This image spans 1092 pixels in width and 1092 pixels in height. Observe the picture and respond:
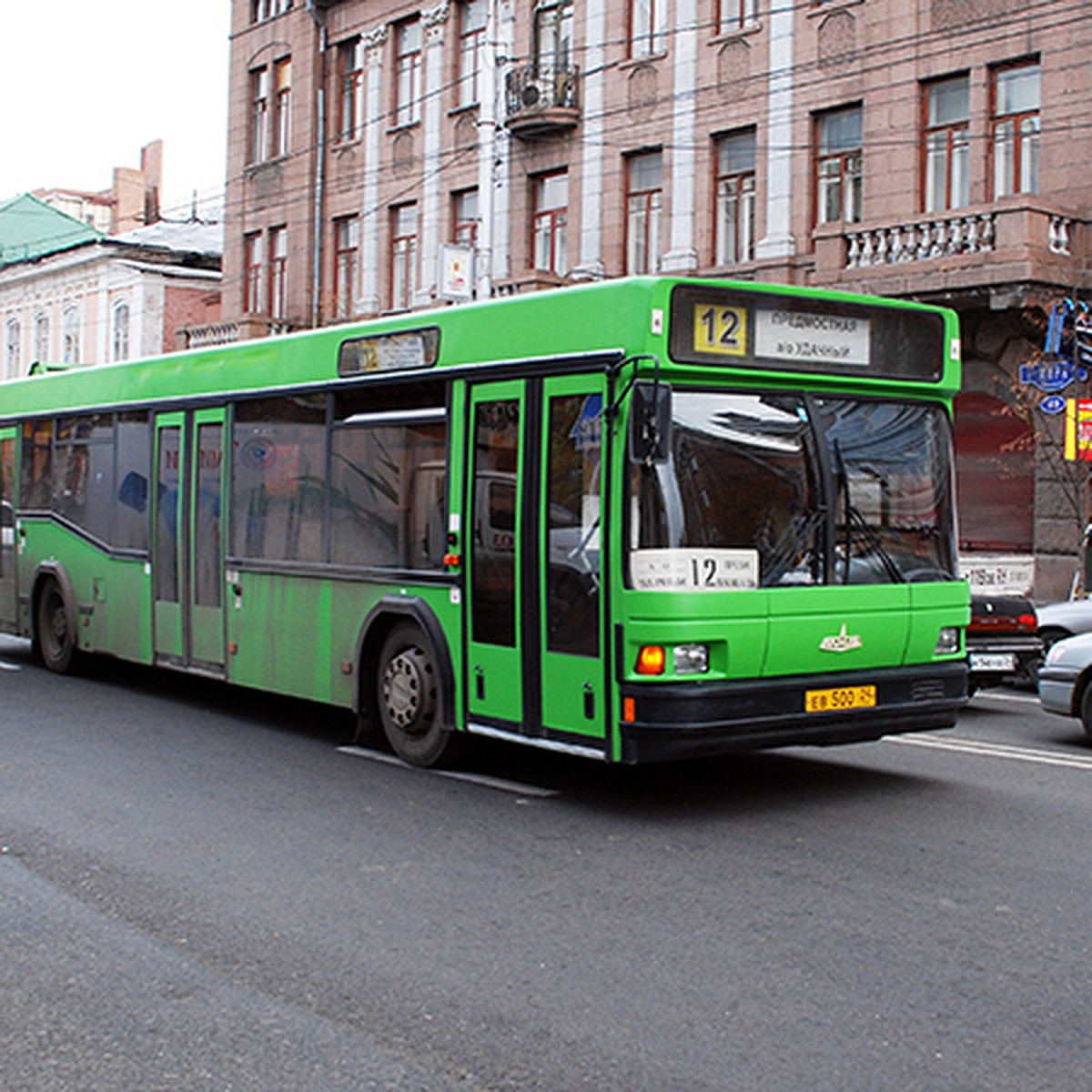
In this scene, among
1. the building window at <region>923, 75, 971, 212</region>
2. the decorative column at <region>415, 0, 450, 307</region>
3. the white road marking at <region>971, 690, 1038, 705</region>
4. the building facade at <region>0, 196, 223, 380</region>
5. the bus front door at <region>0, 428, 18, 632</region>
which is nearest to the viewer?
the white road marking at <region>971, 690, 1038, 705</region>

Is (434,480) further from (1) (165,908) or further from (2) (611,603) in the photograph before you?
(1) (165,908)

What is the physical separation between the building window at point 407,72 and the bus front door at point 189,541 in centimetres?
2231

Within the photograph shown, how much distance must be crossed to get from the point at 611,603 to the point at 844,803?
183 centimetres

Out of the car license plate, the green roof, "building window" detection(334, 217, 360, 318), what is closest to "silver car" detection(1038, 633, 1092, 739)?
the car license plate

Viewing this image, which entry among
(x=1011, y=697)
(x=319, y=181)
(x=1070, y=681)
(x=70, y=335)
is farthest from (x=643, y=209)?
(x=70, y=335)

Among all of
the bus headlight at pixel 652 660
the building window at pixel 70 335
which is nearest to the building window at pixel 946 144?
the bus headlight at pixel 652 660

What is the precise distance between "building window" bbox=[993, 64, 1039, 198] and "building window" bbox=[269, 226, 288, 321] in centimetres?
1931

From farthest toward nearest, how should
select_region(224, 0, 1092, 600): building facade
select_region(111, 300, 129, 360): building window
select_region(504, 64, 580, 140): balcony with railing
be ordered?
1. select_region(111, 300, 129, 360): building window
2. select_region(504, 64, 580, 140): balcony with railing
3. select_region(224, 0, 1092, 600): building facade

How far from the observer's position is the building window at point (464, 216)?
3212 cm

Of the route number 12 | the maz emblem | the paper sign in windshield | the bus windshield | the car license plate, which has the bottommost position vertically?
the car license plate

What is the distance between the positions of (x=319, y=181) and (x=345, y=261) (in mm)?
2019

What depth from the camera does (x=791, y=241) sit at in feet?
83.3

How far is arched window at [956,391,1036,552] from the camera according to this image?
73.9ft

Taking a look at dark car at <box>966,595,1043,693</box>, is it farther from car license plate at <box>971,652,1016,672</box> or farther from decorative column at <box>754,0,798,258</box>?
decorative column at <box>754,0,798,258</box>
